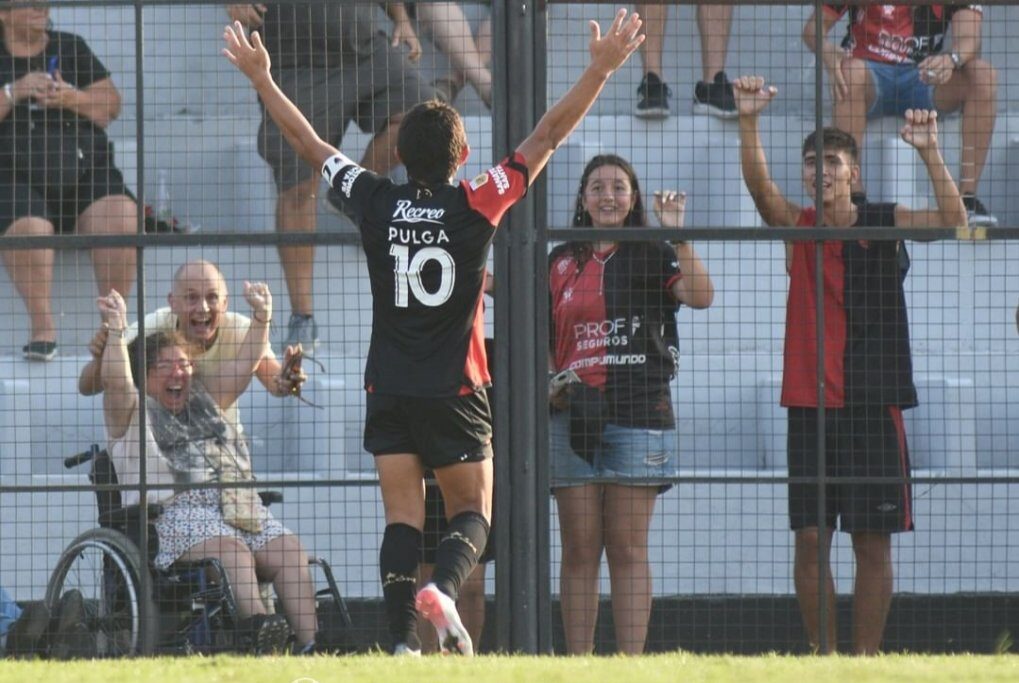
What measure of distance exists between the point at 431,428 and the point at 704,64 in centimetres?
315

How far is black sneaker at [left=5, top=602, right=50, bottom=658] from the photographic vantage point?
687 centimetres

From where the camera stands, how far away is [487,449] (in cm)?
571

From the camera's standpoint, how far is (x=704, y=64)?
26.4 feet

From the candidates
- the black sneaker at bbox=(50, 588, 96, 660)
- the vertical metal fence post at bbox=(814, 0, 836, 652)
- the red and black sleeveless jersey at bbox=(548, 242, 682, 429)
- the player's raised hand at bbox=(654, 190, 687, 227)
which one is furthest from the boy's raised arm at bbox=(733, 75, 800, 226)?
the black sneaker at bbox=(50, 588, 96, 660)

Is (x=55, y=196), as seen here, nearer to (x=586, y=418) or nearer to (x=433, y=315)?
(x=586, y=418)

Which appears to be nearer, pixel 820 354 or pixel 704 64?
pixel 820 354

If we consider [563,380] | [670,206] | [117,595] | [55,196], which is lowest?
[117,595]

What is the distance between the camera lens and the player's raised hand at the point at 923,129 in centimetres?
677

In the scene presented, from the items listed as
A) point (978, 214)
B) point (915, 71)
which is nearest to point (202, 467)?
point (978, 214)

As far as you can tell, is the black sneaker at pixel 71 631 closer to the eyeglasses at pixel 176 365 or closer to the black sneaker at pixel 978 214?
the eyeglasses at pixel 176 365

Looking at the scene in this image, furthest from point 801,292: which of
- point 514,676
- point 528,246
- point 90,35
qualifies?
point 90,35

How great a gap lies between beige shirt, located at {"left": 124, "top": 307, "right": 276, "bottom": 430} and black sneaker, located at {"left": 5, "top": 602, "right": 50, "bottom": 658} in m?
1.08

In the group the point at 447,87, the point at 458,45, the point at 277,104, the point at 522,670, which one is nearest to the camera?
the point at 522,670

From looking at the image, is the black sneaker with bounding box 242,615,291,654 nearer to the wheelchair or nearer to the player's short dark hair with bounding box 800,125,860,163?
the wheelchair
